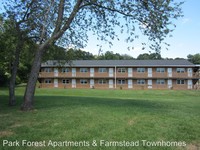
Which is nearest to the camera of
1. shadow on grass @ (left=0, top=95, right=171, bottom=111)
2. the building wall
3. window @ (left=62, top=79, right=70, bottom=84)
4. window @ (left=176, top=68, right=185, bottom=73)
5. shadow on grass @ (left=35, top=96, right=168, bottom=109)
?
shadow on grass @ (left=0, top=95, right=171, bottom=111)

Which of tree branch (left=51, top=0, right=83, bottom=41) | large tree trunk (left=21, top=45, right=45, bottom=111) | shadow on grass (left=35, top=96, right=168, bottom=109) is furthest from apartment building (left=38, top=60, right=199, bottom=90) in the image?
large tree trunk (left=21, top=45, right=45, bottom=111)

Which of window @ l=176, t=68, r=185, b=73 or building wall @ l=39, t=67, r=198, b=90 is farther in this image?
building wall @ l=39, t=67, r=198, b=90

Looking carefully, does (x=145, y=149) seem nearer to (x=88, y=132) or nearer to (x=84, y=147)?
(x=84, y=147)

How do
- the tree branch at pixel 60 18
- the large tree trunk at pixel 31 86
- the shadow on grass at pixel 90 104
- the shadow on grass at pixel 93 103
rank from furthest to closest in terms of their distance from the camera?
1. the shadow on grass at pixel 93 103
2. the shadow on grass at pixel 90 104
3. the tree branch at pixel 60 18
4. the large tree trunk at pixel 31 86

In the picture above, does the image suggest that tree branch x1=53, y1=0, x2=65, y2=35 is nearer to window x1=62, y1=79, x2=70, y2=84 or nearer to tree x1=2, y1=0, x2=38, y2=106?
tree x1=2, y1=0, x2=38, y2=106

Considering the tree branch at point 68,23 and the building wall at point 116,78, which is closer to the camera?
the tree branch at point 68,23

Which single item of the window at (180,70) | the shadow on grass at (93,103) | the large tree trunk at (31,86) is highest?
the window at (180,70)

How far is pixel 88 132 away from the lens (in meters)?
7.02

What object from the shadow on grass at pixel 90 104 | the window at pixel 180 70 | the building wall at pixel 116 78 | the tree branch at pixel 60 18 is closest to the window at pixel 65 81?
the building wall at pixel 116 78

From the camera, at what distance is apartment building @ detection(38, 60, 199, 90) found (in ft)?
156

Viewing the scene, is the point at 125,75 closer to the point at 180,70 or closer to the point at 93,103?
the point at 180,70

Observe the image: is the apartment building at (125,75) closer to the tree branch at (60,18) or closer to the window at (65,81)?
the window at (65,81)

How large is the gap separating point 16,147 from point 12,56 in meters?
12.2

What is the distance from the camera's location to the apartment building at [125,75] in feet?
156
